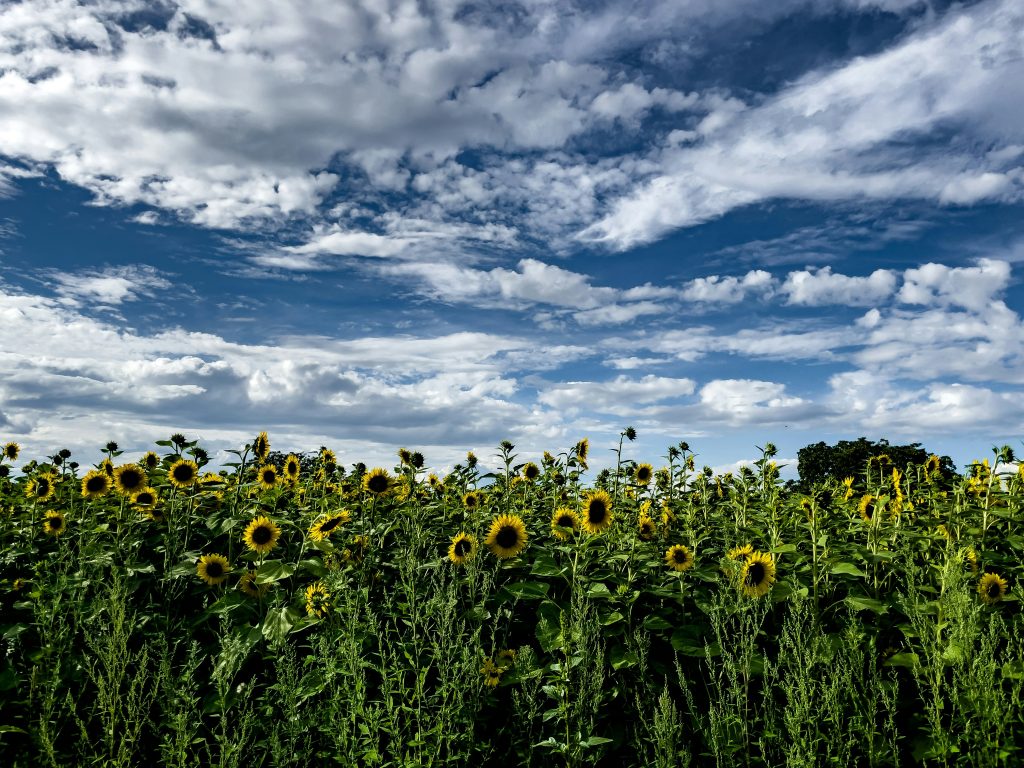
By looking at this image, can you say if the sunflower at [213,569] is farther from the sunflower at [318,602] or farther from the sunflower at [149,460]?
the sunflower at [149,460]

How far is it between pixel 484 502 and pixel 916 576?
3568 mm

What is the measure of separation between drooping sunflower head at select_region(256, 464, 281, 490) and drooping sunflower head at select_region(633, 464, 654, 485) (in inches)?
134

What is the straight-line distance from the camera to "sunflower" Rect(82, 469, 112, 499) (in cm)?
690

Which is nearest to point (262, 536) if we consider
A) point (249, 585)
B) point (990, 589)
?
point (249, 585)

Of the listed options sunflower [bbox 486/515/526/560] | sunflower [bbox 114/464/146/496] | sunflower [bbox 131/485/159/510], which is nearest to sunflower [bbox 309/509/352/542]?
sunflower [bbox 486/515/526/560]

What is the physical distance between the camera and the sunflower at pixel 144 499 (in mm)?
6469

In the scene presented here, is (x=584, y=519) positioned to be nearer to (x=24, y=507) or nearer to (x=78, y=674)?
(x=78, y=674)

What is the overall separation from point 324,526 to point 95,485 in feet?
9.58

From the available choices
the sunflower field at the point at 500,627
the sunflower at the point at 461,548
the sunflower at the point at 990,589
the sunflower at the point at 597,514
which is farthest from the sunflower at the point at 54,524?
the sunflower at the point at 990,589

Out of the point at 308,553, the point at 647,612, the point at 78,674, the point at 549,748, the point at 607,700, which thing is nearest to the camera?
the point at 549,748

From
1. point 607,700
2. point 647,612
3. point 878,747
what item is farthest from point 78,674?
point 878,747

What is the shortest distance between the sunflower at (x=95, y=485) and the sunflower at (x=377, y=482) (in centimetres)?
269

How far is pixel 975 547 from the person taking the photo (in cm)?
606

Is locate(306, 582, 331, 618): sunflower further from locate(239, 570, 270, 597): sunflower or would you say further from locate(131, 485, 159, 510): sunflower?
locate(131, 485, 159, 510): sunflower
